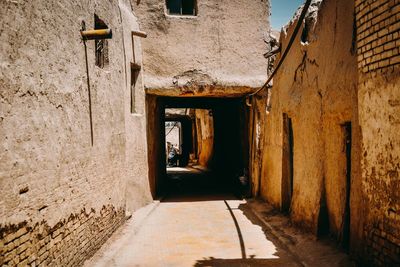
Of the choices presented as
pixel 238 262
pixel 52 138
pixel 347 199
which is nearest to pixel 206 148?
pixel 238 262

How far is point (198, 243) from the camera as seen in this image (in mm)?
7105

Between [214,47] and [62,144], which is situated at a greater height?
[214,47]

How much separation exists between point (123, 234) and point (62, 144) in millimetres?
3043

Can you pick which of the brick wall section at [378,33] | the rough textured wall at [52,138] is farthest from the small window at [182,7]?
the brick wall section at [378,33]

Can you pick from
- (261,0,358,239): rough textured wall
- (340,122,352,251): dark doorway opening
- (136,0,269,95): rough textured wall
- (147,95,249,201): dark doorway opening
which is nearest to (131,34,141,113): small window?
(136,0,269,95): rough textured wall

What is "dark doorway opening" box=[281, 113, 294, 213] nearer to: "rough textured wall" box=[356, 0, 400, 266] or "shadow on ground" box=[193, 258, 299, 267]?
"shadow on ground" box=[193, 258, 299, 267]

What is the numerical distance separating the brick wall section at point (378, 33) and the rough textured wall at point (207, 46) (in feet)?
20.1

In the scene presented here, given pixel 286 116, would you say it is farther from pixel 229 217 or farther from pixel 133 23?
pixel 133 23

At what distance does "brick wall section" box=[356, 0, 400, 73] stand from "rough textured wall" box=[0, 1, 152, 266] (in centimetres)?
388

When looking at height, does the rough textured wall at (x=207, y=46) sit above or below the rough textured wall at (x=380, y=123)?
above

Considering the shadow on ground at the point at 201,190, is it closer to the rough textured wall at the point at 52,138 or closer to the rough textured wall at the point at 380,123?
the rough textured wall at the point at 52,138

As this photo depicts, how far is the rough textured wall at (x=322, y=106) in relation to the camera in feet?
18.4

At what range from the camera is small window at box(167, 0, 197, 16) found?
1094cm

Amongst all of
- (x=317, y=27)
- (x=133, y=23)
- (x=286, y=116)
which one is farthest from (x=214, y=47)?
(x=317, y=27)
